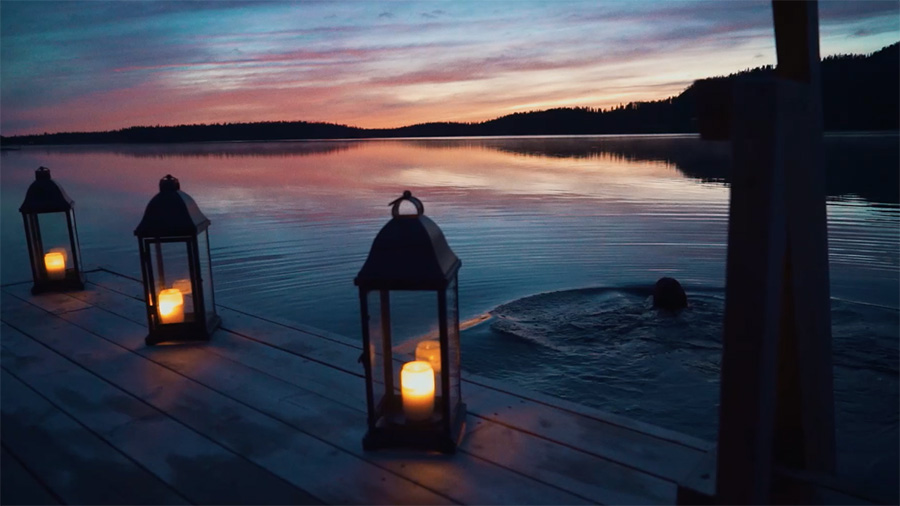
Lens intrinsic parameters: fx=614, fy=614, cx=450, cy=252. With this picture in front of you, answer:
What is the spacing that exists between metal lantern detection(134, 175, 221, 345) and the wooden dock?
17cm

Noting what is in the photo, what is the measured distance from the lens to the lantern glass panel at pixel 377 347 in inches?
94.7

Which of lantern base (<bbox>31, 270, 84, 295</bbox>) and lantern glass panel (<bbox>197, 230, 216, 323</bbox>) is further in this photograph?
lantern base (<bbox>31, 270, 84, 295</bbox>)

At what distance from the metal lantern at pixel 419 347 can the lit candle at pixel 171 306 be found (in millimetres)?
1845

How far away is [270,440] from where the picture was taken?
2516mm

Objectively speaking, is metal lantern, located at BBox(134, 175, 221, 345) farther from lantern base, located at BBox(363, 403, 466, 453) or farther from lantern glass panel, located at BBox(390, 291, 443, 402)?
lantern base, located at BBox(363, 403, 466, 453)

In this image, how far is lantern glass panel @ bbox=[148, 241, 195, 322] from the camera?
3.80m

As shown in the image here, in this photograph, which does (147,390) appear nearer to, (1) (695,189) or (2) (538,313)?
(2) (538,313)

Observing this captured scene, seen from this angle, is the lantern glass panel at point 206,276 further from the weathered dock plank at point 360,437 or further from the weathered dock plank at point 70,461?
the weathered dock plank at point 70,461

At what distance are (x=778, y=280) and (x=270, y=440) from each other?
6.45ft

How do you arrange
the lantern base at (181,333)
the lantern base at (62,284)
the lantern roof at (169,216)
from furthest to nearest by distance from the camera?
the lantern base at (62,284), the lantern base at (181,333), the lantern roof at (169,216)

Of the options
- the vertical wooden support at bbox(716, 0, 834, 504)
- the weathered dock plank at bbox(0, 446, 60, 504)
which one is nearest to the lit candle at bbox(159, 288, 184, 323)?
the weathered dock plank at bbox(0, 446, 60, 504)

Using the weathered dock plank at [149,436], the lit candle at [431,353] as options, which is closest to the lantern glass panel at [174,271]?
the weathered dock plank at [149,436]

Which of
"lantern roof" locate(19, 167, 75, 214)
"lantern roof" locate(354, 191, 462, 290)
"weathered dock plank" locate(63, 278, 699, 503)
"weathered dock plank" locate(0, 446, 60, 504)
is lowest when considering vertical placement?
"weathered dock plank" locate(63, 278, 699, 503)

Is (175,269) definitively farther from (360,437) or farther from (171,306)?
(360,437)
